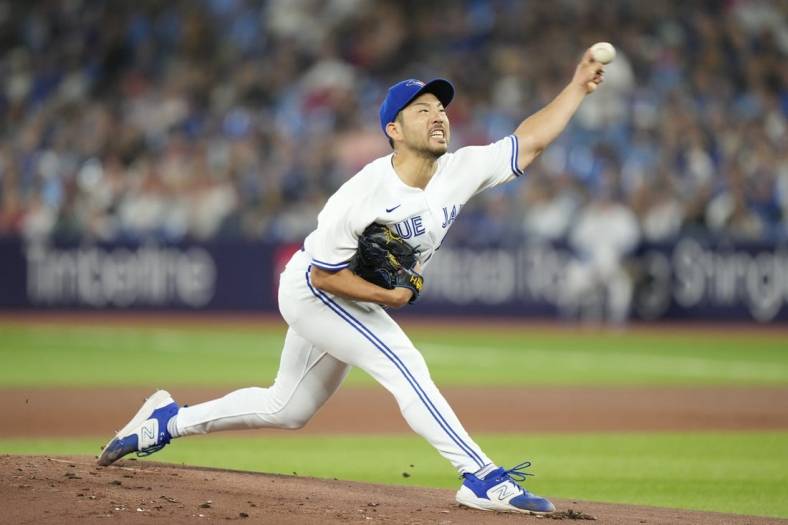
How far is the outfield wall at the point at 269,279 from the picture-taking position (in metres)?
19.1

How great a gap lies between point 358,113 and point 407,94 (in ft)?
46.5


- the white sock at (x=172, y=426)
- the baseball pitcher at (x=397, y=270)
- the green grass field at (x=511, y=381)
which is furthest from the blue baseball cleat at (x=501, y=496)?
the white sock at (x=172, y=426)

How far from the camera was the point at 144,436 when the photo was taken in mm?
6574

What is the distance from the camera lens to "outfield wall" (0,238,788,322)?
62.5ft

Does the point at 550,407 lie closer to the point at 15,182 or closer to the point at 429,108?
the point at 429,108

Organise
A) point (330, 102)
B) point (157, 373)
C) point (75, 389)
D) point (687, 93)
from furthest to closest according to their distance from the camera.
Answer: point (330, 102) → point (687, 93) → point (157, 373) → point (75, 389)

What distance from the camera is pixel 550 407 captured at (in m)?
11.7

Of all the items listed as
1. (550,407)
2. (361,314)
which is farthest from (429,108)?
(550,407)

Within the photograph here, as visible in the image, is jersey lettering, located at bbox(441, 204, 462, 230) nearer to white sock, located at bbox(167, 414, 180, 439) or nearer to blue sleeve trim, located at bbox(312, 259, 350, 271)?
blue sleeve trim, located at bbox(312, 259, 350, 271)

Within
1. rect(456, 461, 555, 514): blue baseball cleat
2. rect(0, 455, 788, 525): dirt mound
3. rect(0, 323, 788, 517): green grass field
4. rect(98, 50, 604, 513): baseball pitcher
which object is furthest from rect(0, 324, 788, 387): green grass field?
rect(456, 461, 555, 514): blue baseball cleat

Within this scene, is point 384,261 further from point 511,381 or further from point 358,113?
point 358,113

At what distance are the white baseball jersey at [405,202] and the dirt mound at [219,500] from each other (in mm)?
1124

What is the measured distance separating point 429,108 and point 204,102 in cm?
1527

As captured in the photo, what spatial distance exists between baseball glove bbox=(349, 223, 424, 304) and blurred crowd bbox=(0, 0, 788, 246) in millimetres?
12999
